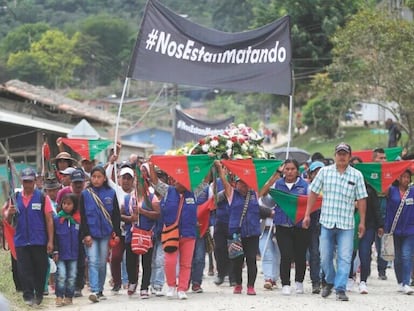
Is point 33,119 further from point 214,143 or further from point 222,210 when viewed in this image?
point 222,210

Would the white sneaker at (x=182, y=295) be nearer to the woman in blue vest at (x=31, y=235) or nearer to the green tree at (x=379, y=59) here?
the woman in blue vest at (x=31, y=235)

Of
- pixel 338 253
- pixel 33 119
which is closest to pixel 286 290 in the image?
pixel 338 253

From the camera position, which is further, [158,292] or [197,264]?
[197,264]

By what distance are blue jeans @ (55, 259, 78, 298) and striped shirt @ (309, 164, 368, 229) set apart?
3198 millimetres

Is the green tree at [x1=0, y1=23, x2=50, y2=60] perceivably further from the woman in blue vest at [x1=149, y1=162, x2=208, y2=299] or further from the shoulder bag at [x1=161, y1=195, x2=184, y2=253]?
the shoulder bag at [x1=161, y1=195, x2=184, y2=253]

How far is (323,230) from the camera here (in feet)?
37.5

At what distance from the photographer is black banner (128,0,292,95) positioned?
13930 millimetres

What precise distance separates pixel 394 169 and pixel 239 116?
63867 millimetres

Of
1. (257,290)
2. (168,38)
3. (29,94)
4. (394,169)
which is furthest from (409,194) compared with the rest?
(29,94)

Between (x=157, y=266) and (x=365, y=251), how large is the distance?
2.83 metres

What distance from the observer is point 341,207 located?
11.2 metres

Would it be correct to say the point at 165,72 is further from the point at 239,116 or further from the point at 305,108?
the point at 239,116

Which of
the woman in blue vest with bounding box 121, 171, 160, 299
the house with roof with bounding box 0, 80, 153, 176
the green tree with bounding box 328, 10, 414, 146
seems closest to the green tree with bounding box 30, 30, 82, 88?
the house with roof with bounding box 0, 80, 153, 176

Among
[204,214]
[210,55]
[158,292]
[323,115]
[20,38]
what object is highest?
[20,38]
